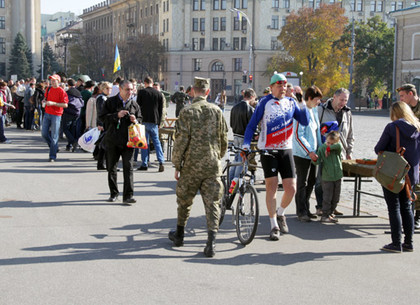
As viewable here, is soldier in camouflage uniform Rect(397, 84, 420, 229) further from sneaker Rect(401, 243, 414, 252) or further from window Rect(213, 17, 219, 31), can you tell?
window Rect(213, 17, 219, 31)

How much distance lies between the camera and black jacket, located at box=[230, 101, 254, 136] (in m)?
11.1

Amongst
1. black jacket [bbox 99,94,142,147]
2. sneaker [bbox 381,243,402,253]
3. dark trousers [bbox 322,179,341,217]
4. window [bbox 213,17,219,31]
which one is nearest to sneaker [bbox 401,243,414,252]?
sneaker [bbox 381,243,402,253]

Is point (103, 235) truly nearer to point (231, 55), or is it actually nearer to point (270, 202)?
point (270, 202)

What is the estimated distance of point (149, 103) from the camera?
13.9 m

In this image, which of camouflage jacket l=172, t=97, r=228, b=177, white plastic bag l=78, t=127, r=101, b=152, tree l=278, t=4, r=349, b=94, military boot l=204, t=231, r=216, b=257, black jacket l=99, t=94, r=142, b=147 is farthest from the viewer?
tree l=278, t=4, r=349, b=94

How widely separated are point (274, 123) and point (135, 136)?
302cm

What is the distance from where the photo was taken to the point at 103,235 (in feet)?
25.1

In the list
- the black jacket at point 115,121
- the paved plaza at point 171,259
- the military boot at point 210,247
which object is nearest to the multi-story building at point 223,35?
the black jacket at point 115,121

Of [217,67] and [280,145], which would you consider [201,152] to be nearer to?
[280,145]

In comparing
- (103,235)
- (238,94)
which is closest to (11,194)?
(103,235)

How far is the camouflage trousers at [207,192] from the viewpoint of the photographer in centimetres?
691

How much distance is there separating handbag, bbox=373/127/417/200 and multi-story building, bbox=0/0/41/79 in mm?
90625

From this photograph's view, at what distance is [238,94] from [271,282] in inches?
3588

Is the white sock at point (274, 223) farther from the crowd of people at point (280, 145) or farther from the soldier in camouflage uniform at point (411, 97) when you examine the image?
the soldier in camouflage uniform at point (411, 97)
